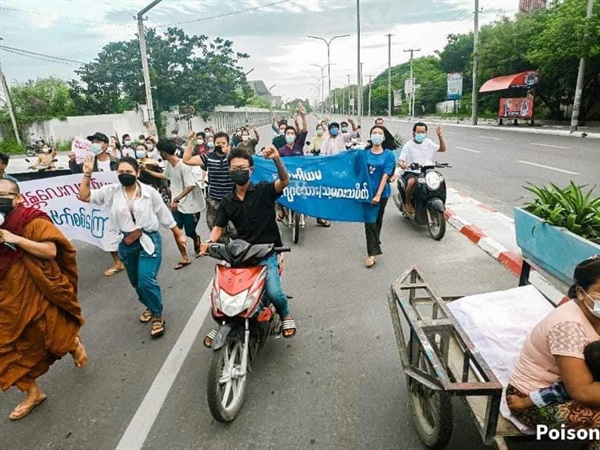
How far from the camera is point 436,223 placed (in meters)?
6.32

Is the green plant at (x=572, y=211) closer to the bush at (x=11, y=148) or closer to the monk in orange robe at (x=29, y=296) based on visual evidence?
the monk in orange robe at (x=29, y=296)

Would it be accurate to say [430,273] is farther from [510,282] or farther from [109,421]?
[109,421]

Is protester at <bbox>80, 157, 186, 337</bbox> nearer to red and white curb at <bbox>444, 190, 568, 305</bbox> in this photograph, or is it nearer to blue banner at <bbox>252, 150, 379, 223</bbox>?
blue banner at <bbox>252, 150, 379, 223</bbox>

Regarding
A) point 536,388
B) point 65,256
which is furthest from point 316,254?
point 536,388

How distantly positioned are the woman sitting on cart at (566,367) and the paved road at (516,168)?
5.30 meters

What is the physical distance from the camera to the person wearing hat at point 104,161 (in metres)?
5.68

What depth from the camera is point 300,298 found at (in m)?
4.52

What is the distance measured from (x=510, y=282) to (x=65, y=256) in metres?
4.45

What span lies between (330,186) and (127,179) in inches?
113

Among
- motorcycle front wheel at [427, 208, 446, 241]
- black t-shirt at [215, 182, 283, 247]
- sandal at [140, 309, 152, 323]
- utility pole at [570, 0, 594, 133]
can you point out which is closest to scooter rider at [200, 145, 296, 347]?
black t-shirt at [215, 182, 283, 247]

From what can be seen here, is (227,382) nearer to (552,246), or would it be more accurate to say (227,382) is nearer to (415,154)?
(552,246)

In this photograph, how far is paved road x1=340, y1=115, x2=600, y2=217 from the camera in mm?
9250

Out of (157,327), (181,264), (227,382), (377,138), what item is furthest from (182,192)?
(227,382)

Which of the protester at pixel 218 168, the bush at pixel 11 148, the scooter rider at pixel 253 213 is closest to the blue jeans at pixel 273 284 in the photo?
the scooter rider at pixel 253 213
